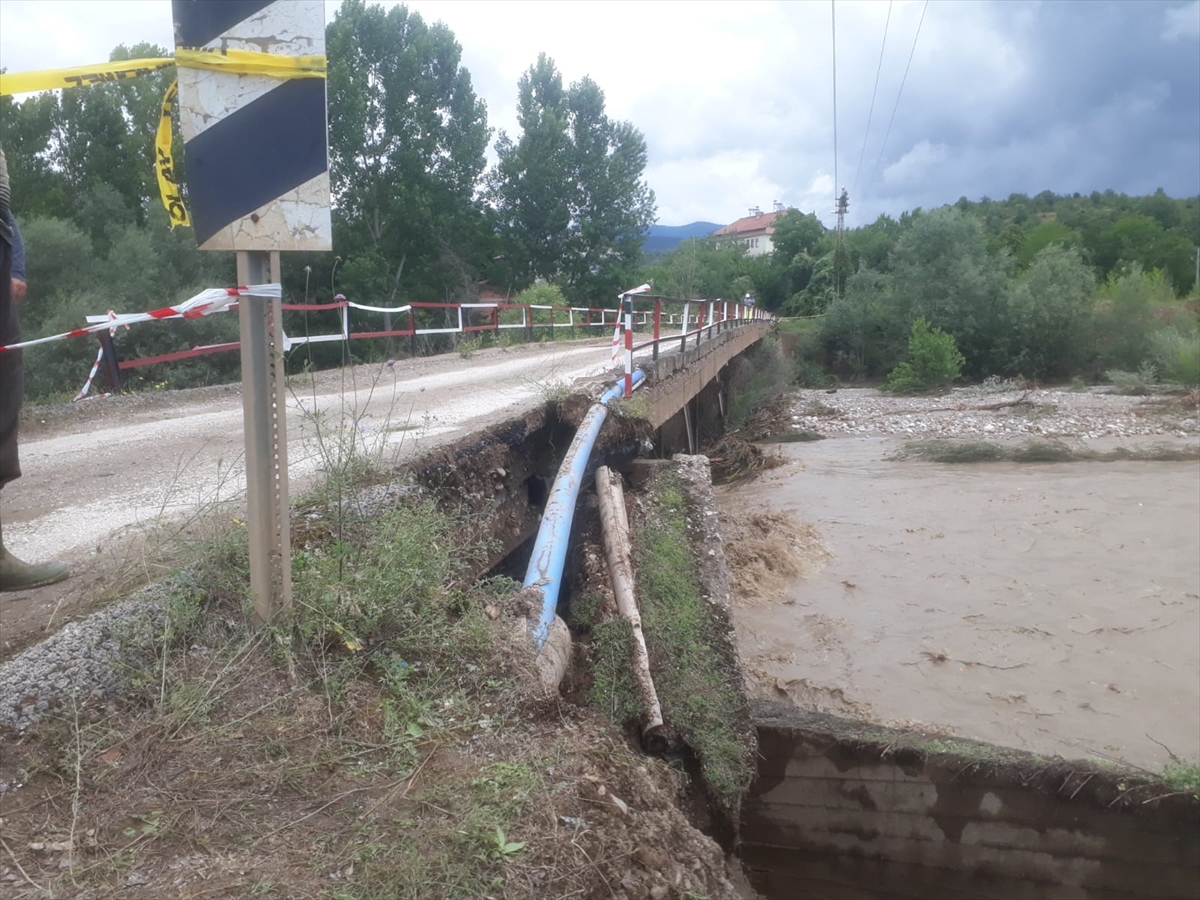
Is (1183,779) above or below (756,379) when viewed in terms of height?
above

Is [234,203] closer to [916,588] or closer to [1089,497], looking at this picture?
[916,588]

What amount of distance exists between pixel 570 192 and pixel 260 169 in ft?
132

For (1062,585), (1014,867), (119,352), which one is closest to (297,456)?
(1014,867)

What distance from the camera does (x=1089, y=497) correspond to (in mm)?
14750

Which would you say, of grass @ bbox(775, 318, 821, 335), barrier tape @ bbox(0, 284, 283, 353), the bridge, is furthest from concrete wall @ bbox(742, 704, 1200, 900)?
grass @ bbox(775, 318, 821, 335)

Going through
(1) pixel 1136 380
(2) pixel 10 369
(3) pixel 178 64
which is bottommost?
(1) pixel 1136 380

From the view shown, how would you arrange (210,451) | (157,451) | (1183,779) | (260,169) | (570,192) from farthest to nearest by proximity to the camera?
(570,192)
(157,451)
(210,451)
(1183,779)
(260,169)

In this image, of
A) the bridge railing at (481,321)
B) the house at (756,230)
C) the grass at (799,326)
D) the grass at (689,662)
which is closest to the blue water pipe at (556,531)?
the grass at (689,662)

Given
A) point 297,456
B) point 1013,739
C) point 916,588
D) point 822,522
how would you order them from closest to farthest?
point 297,456, point 1013,739, point 916,588, point 822,522

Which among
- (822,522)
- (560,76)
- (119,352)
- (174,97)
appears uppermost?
(560,76)

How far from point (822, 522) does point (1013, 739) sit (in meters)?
7.09

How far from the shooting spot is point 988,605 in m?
9.53

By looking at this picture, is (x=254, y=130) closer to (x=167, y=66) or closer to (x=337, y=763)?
(x=167, y=66)

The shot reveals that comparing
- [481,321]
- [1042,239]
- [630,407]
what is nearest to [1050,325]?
[481,321]
